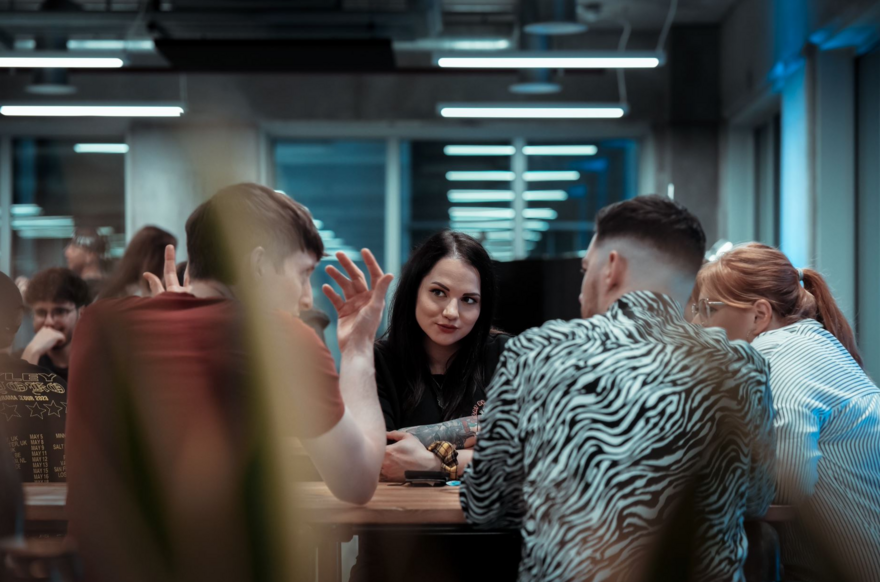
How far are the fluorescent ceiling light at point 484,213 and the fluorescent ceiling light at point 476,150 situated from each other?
508 millimetres

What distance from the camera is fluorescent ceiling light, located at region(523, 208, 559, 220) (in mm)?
8073

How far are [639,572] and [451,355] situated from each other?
139 centimetres

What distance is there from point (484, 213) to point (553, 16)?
238 centimetres

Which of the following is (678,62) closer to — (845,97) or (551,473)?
(845,97)

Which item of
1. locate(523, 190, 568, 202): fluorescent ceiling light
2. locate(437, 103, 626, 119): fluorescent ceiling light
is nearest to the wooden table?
locate(437, 103, 626, 119): fluorescent ceiling light

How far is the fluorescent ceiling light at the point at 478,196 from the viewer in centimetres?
810

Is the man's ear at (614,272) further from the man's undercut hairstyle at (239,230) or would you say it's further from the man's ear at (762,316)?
the man's ear at (762,316)

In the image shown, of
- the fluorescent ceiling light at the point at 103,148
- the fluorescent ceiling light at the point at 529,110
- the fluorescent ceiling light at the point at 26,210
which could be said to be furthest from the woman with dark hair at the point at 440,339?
the fluorescent ceiling light at the point at 26,210

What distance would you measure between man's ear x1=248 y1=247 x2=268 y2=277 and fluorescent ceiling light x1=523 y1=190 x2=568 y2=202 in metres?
6.57

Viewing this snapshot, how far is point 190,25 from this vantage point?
20.6 feet

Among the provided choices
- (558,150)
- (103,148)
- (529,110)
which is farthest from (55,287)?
(558,150)

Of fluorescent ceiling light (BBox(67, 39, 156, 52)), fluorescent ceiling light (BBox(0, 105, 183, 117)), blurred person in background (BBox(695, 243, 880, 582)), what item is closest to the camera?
blurred person in background (BBox(695, 243, 880, 582))

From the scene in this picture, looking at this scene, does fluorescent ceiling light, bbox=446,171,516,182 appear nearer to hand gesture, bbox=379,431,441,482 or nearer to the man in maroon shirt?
hand gesture, bbox=379,431,441,482

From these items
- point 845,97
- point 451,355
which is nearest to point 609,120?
point 845,97
